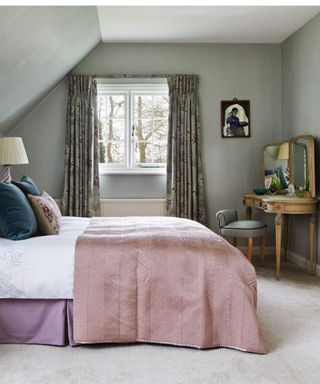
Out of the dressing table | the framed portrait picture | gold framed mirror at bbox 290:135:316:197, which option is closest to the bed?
the dressing table

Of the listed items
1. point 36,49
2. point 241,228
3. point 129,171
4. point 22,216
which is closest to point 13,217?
point 22,216

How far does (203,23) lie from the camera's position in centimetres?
485

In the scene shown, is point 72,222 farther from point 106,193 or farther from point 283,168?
point 283,168

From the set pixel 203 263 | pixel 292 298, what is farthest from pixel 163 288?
pixel 292 298

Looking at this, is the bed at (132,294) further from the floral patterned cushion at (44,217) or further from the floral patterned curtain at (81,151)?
the floral patterned curtain at (81,151)

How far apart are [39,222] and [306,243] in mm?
3085

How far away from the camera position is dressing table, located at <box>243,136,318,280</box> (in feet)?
14.5

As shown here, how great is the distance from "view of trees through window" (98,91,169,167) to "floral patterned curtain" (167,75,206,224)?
0.70 ft

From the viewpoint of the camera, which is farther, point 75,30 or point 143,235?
point 75,30

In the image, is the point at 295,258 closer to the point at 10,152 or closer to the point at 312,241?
the point at 312,241

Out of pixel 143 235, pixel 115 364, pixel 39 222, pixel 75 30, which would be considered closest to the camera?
pixel 115 364

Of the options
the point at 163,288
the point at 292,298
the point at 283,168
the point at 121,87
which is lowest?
the point at 292,298

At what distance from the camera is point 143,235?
2.79 m

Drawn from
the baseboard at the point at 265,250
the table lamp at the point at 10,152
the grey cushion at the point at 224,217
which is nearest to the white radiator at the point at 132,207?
the grey cushion at the point at 224,217
